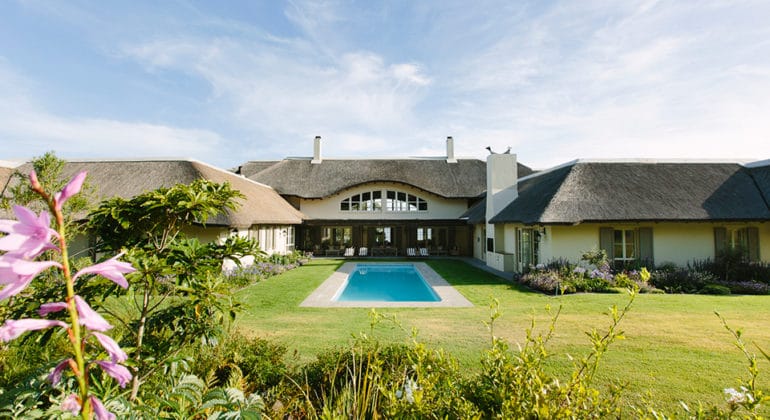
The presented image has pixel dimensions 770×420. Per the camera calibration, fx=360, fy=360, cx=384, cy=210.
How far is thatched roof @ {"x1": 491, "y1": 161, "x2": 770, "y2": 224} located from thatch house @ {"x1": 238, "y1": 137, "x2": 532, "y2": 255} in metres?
9.01

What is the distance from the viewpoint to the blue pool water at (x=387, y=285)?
13469mm

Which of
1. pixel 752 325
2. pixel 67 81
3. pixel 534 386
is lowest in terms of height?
pixel 752 325

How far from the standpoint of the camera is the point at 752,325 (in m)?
8.16

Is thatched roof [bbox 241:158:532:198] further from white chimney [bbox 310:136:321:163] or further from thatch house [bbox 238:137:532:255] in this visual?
white chimney [bbox 310:136:321:163]

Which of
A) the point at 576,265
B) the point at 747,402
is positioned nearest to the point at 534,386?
the point at 747,402

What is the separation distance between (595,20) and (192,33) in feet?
36.6

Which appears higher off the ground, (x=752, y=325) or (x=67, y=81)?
(x=67, y=81)

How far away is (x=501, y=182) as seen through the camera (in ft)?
62.8

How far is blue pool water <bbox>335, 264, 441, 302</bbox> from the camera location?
13.5 meters

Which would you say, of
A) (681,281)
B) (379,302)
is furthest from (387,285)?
(681,281)

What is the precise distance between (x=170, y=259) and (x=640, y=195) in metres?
18.3

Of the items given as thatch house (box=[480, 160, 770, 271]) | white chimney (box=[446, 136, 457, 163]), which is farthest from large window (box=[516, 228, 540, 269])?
white chimney (box=[446, 136, 457, 163])

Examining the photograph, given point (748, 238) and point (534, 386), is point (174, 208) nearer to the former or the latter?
point (534, 386)

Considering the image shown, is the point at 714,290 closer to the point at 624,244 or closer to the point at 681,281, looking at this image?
the point at 681,281
